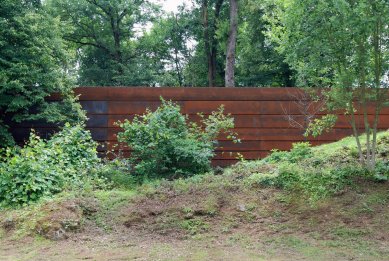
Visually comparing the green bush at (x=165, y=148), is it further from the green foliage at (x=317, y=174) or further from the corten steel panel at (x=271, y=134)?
the corten steel panel at (x=271, y=134)

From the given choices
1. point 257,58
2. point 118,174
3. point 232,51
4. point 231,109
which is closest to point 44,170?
point 118,174

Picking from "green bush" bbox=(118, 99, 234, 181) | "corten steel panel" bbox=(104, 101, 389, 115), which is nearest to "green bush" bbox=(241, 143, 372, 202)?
"green bush" bbox=(118, 99, 234, 181)

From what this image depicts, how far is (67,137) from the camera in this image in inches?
332

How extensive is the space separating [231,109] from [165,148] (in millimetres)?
2824

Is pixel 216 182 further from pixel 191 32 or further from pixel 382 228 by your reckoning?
pixel 191 32

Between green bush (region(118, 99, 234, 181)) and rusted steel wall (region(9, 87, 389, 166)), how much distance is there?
1724 millimetres

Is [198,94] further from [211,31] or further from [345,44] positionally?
[211,31]

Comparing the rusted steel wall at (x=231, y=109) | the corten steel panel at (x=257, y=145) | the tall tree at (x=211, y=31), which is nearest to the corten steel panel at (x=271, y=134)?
the rusted steel wall at (x=231, y=109)

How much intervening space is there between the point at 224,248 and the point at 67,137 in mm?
4568

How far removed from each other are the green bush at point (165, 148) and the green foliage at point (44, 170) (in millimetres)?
934

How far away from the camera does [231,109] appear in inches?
422

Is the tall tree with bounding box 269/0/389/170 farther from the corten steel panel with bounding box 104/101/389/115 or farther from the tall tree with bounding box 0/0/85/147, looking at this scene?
the tall tree with bounding box 0/0/85/147

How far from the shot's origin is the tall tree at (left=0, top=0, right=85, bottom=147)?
899 cm

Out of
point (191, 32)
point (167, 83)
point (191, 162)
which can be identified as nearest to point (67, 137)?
point (191, 162)
